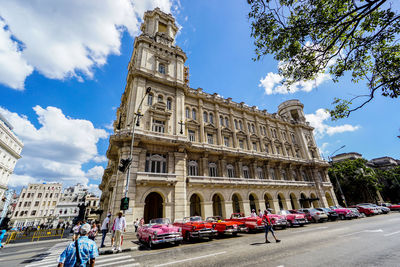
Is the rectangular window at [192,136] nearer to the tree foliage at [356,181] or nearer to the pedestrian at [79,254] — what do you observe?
the pedestrian at [79,254]

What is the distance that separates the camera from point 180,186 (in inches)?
746

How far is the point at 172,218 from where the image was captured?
1758 centimetres

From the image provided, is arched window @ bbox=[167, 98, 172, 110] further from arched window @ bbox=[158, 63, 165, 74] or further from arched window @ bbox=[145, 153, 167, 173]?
arched window @ bbox=[145, 153, 167, 173]

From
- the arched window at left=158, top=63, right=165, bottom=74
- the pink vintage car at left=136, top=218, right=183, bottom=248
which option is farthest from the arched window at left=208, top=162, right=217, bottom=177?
the arched window at left=158, top=63, right=165, bottom=74

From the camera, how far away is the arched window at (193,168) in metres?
21.8

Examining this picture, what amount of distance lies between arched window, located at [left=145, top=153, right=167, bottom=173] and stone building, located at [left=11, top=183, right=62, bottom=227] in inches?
2664

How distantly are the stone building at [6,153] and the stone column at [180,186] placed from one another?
4762 centimetres

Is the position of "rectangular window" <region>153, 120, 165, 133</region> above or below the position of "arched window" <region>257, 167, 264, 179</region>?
above

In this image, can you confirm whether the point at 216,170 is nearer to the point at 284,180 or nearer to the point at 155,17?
the point at 284,180

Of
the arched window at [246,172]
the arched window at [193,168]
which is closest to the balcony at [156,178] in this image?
the arched window at [193,168]

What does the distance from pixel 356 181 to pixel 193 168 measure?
4009 cm

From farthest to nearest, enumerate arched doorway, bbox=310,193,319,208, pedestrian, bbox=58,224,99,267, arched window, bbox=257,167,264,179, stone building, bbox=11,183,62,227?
1. stone building, bbox=11,183,62,227
2. arched doorway, bbox=310,193,319,208
3. arched window, bbox=257,167,264,179
4. pedestrian, bbox=58,224,99,267

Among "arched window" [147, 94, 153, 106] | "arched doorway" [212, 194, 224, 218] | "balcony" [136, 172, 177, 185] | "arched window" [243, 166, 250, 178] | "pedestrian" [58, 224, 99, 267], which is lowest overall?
"pedestrian" [58, 224, 99, 267]

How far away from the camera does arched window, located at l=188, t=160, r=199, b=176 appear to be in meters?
21.8
